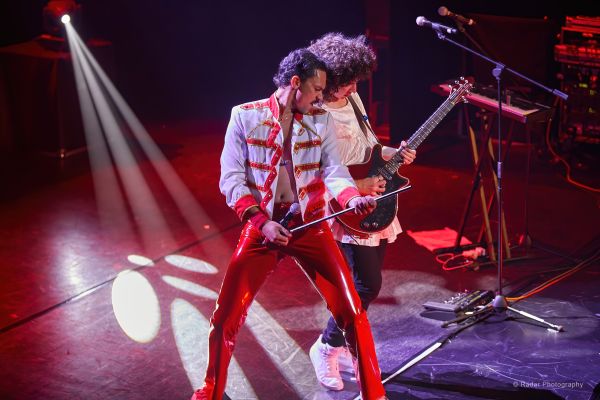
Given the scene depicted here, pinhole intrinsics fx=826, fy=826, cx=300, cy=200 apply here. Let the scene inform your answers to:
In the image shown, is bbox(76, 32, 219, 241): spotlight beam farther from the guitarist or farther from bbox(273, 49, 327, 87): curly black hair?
bbox(273, 49, 327, 87): curly black hair

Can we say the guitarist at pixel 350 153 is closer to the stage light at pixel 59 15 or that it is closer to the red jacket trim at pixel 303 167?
the red jacket trim at pixel 303 167

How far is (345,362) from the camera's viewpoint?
488 centimetres

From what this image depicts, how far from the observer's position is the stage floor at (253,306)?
473 centimetres

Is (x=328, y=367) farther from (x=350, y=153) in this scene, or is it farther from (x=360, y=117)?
(x=360, y=117)

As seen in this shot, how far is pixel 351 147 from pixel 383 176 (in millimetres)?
244

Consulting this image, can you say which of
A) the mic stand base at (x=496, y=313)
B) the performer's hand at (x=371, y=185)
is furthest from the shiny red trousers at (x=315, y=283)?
the mic stand base at (x=496, y=313)

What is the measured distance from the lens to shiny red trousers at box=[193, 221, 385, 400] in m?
4.04

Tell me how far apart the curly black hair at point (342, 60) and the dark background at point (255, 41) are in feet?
15.0

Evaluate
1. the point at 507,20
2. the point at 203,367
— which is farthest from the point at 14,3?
the point at 203,367

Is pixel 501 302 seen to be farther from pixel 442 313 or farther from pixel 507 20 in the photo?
pixel 507 20

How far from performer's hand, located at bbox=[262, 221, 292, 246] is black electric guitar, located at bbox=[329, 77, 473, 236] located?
1.96 ft

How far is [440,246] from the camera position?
666 centimetres

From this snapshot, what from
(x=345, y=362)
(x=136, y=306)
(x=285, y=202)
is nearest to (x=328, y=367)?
(x=345, y=362)

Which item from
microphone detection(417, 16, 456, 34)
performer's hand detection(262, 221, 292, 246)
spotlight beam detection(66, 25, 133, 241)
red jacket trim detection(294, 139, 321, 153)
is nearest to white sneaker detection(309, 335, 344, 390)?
performer's hand detection(262, 221, 292, 246)
